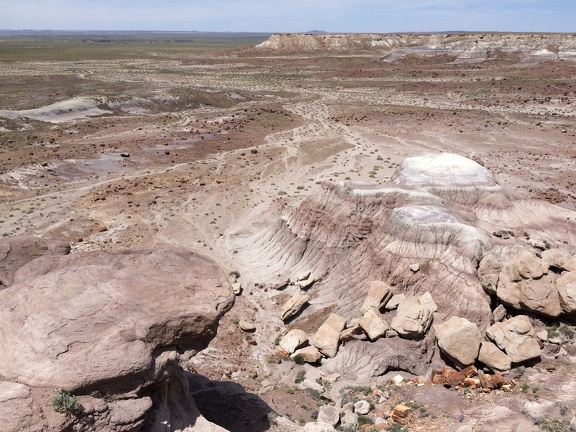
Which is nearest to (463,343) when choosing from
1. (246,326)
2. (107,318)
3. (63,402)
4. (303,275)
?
(303,275)

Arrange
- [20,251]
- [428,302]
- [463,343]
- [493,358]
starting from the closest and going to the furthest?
1. [20,251]
2. [493,358]
3. [463,343]
4. [428,302]

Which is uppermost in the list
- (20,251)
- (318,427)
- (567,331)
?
(20,251)

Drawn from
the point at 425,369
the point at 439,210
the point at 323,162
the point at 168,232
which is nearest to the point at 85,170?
the point at 168,232

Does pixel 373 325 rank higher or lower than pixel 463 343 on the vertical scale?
lower

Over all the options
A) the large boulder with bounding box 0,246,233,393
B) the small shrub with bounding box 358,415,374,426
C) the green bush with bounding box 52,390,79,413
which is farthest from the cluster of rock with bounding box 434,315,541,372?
the green bush with bounding box 52,390,79,413

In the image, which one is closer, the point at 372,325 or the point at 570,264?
the point at 372,325

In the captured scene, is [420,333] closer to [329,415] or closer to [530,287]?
[530,287]

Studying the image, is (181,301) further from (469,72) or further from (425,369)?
(469,72)

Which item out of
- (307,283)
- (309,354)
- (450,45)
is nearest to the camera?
(309,354)
